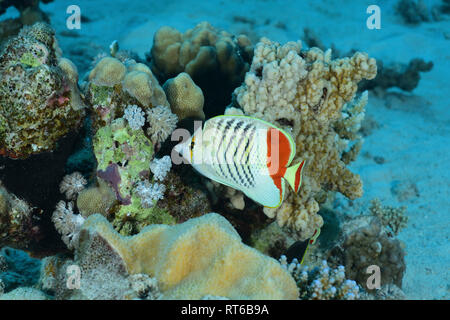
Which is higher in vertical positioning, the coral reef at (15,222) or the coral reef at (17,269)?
the coral reef at (15,222)

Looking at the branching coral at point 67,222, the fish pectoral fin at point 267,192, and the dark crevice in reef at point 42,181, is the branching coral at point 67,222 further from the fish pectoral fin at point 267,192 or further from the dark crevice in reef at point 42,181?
the fish pectoral fin at point 267,192

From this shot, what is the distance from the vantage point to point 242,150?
2180 mm

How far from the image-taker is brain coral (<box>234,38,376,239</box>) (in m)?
2.94

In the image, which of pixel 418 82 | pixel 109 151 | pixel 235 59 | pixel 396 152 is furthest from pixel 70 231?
pixel 418 82

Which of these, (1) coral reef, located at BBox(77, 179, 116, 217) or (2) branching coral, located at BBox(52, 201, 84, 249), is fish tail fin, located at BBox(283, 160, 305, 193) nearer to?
(1) coral reef, located at BBox(77, 179, 116, 217)

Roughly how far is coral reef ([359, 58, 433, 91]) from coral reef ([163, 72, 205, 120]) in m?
5.28

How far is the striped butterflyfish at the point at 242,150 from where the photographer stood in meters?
2.17

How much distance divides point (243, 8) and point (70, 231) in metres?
10.0

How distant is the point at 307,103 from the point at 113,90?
1.71 meters

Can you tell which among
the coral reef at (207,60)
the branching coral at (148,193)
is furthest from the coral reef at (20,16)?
the branching coral at (148,193)

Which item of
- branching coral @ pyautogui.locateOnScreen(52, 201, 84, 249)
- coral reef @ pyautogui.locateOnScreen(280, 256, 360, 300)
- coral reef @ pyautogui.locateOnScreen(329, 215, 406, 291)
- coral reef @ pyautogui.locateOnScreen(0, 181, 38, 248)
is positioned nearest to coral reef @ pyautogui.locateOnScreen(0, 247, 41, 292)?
coral reef @ pyautogui.locateOnScreen(0, 181, 38, 248)

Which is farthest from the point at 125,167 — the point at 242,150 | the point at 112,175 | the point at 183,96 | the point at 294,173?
the point at 294,173

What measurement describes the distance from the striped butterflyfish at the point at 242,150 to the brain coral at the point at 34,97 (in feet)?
3.39
